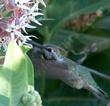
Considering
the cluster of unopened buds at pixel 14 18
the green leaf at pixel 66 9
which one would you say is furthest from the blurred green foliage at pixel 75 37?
the cluster of unopened buds at pixel 14 18

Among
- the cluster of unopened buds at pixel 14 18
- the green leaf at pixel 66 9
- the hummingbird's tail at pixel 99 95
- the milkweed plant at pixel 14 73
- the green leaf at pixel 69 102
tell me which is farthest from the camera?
the green leaf at pixel 66 9

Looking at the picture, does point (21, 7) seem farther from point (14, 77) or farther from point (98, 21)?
point (98, 21)

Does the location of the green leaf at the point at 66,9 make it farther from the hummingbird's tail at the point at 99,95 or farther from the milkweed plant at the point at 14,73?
the milkweed plant at the point at 14,73

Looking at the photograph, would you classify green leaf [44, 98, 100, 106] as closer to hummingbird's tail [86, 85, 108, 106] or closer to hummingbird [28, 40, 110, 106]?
hummingbird's tail [86, 85, 108, 106]

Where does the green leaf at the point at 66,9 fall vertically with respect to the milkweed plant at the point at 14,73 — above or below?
below

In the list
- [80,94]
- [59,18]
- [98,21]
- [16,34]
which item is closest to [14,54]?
[16,34]
